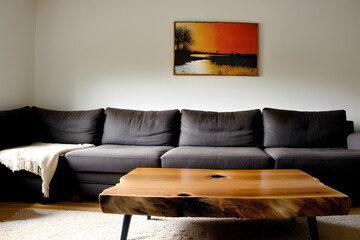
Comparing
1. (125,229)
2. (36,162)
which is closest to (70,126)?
(36,162)

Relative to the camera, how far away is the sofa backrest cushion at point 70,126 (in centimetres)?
279

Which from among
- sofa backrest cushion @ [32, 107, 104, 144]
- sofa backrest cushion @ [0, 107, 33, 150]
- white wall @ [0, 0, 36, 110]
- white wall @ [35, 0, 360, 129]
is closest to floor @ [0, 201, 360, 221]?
sofa backrest cushion @ [0, 107, 33, 150]

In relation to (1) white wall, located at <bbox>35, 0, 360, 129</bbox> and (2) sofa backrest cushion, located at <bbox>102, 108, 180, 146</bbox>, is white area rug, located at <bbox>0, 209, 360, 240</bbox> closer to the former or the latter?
(2) sofa backrest cushion, located at <bbox>102, 108, 180, 146</bbox>

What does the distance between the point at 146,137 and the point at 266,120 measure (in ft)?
4.34

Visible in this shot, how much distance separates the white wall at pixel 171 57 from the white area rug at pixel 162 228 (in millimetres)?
1603

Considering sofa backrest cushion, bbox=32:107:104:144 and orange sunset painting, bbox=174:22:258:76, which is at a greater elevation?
orange sunset painting, bbox=174:22:258:76

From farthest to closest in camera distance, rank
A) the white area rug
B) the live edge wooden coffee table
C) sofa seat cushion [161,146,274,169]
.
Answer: sofa seat cushion [161,146,274,169]
the white area rug
the live edge wooden coffee table

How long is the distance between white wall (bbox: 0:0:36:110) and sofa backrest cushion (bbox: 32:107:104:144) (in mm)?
364

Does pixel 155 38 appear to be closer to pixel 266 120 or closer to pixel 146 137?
pixel 146 137

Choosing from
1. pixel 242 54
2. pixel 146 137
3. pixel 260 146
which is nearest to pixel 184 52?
pixel 242 54

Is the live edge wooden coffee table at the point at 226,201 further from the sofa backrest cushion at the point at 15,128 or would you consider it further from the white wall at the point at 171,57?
the white wall at the point at 171,57

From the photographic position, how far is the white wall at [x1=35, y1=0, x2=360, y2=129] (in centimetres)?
304

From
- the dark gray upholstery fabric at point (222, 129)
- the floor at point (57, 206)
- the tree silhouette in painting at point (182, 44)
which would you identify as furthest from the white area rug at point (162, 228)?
the tree silhouette in painting at point (182, 44)

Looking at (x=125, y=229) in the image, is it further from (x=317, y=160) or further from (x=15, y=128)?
(x=15, y=128)
